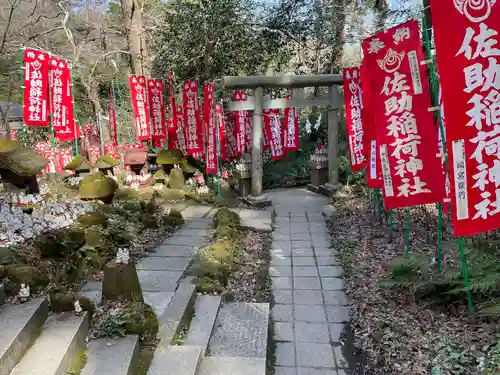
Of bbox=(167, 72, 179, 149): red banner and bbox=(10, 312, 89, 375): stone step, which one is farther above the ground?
bbox=(167, 72, 179, 149): red banner

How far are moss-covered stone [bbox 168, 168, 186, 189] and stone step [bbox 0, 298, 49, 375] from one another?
773cm

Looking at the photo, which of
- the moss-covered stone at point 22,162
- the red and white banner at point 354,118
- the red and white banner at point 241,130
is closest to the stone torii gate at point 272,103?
the red and white banner at point 241,130

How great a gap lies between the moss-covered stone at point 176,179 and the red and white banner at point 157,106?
3.77ft

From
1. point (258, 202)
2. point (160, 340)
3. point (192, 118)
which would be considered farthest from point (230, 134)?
point (160, 340)

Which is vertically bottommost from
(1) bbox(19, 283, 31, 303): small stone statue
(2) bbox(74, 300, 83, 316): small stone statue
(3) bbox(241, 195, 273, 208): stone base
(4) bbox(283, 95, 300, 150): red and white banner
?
(2) bbox(74, 300, 83, 316): small stone statue

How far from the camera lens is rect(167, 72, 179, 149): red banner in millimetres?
11844

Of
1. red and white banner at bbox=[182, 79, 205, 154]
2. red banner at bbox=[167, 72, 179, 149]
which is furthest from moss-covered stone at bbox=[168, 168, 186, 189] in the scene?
red banner at bbox=[167, 72, 179, 149]

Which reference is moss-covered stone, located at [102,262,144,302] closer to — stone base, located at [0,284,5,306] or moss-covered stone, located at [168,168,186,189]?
stone base, located at [0,284,5,306]

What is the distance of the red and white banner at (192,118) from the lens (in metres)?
11.0

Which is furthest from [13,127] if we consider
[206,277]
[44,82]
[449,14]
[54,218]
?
[449,14]

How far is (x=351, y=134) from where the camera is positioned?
8922 millimetres

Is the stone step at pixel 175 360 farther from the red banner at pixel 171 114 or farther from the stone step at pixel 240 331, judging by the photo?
the red banner at pixel 171 114

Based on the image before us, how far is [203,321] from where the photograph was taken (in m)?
4.59

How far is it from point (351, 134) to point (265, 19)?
27.7 ft
